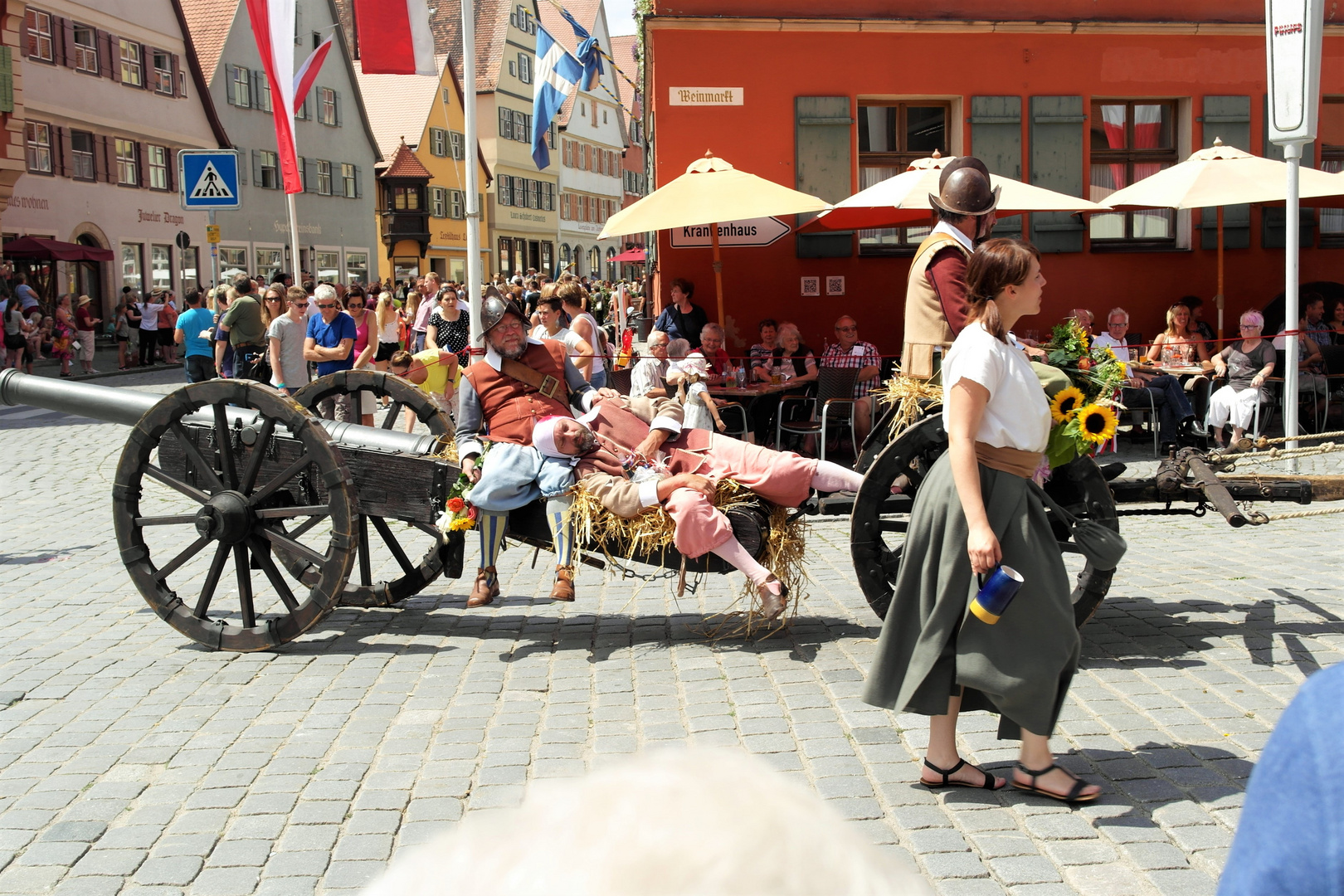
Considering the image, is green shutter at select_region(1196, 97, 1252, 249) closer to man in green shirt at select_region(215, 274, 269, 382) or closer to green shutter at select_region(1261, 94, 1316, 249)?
green shutter at select_region(1261, 94, 1316, 249)

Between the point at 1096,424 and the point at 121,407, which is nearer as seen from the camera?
the point at 1096,424

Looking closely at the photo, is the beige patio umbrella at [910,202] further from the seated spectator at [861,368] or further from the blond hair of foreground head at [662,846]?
the blond hair of foreground head at [662,846]

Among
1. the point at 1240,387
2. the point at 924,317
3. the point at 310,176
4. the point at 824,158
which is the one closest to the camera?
the point at 924,317

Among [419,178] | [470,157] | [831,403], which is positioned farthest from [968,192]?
[419,178]

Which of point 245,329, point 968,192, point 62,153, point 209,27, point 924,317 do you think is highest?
point 209,27

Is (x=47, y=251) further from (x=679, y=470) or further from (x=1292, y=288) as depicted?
(x=1292, y=288)

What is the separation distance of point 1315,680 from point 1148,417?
11253mm

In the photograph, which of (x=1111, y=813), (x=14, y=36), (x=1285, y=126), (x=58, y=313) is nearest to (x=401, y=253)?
(x=14, y=36)

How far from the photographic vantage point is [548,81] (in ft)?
64.2

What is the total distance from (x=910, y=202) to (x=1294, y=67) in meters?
3.18

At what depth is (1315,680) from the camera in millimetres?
1109

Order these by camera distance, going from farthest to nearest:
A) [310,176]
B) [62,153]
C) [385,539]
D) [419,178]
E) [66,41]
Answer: [419,178], [310,176], [66,41], [62,153], [385,539]

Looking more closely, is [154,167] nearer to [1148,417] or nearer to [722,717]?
[1148,417]

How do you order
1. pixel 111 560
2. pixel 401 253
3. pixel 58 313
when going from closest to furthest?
pixel 111 560 < pixel 58 313 < pixel 401 253
